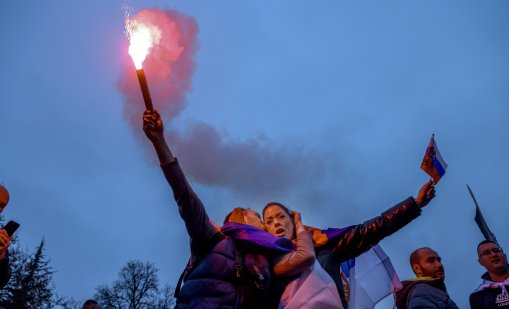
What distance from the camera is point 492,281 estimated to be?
4688mm

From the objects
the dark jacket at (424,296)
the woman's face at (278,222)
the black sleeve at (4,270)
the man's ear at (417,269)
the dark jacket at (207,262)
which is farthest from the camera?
the man's ear at (417,269)

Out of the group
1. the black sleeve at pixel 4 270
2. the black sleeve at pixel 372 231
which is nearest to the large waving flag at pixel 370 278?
the black sleeve at pixel 372 231

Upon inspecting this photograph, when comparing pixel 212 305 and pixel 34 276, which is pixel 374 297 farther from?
pixel 34 276

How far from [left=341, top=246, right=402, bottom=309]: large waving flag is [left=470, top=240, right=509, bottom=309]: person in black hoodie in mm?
1068

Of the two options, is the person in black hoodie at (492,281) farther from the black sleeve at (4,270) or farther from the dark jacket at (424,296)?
the black sleeve at (4,270)

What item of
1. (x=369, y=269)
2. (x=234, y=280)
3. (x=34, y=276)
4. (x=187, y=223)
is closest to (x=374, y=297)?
(x=369, y=269)

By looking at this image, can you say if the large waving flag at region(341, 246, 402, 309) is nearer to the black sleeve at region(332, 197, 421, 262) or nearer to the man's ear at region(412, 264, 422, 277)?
the black sleeve at region(332, 197, 421, 262)

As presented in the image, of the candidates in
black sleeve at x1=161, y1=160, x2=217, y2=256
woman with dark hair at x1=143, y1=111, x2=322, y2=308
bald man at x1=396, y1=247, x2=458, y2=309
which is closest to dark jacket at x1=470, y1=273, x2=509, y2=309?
bald man at x1=396, y1=247, x2=458, y2=309

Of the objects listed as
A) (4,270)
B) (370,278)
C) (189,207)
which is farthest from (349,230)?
(4,270)

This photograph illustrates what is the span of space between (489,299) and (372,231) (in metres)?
1.69

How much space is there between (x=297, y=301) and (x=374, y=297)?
1379 millimetres

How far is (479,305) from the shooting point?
4.54m

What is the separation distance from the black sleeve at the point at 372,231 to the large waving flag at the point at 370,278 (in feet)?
1.18

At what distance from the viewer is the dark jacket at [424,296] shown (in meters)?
4.06
